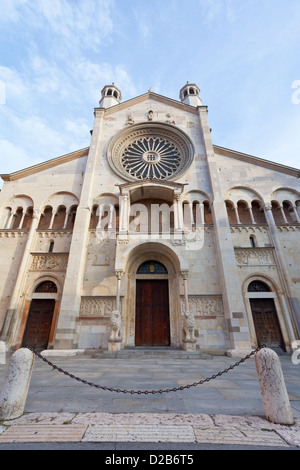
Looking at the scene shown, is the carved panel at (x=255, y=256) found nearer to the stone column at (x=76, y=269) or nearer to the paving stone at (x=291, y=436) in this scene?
the stone column at (x=76, y=269)

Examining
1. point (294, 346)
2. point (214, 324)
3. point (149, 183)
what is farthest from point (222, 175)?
point (294, 346)

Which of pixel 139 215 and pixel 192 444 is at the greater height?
pixel 139 215

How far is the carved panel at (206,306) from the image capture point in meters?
11.4

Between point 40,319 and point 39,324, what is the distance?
0.27 meters

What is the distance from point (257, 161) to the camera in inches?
610

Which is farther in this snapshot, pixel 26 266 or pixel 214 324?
pixel 26 266

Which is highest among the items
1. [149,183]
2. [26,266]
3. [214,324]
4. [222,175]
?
[222,175]

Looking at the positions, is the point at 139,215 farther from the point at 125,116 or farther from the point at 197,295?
the point at 125,116

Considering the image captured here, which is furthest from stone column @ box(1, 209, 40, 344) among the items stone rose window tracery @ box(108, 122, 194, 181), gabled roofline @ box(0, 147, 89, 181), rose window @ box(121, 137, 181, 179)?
rose window @ box(121, 137, 181, 179)

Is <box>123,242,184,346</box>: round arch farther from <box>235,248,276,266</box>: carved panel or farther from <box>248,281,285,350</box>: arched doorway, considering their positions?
<box>248,281,285,350</box>: arched doorway

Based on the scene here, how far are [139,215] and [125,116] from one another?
31.9 ft

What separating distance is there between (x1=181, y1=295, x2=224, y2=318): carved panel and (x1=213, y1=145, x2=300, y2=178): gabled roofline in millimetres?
10329

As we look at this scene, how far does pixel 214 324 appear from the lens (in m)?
11.2
